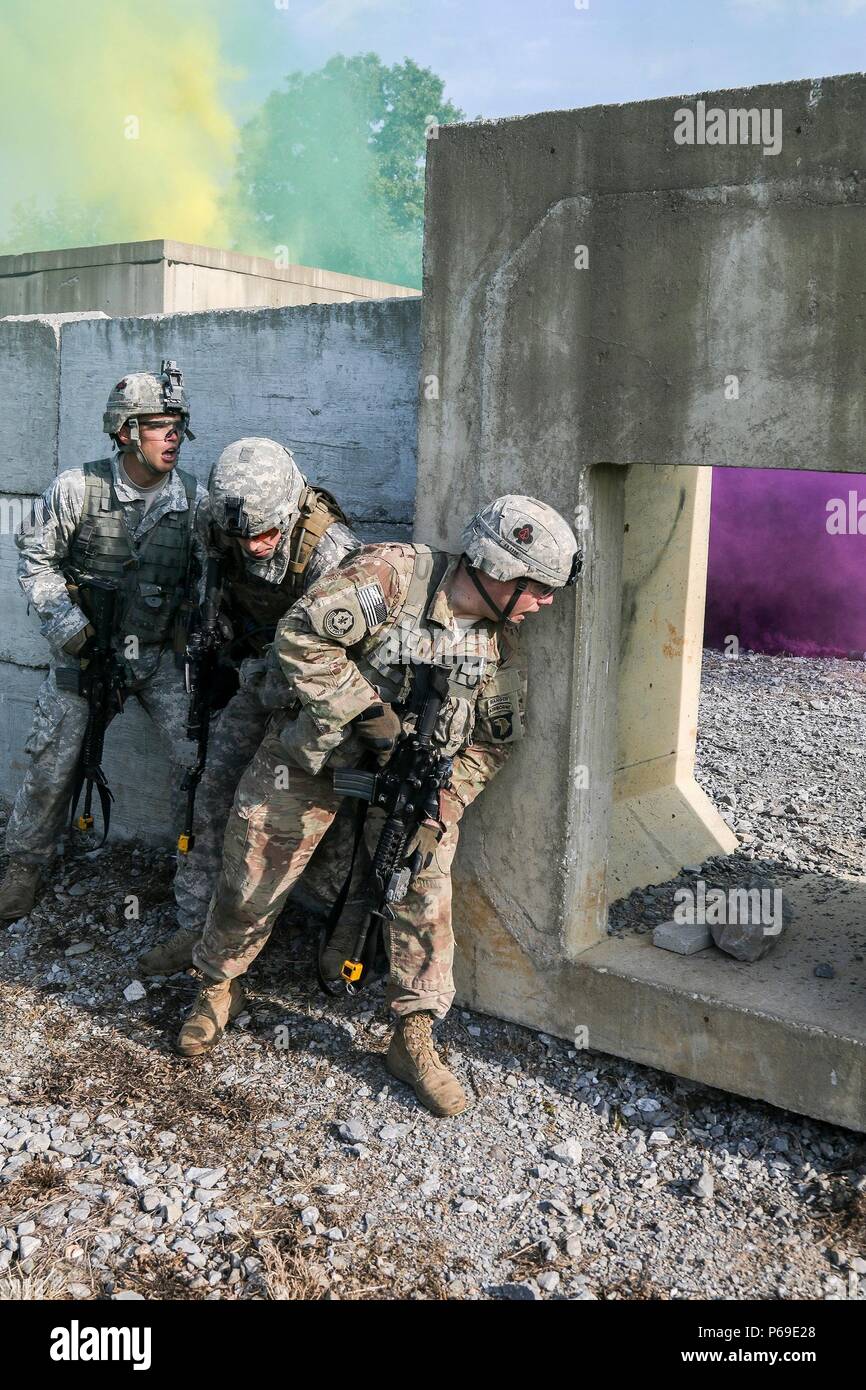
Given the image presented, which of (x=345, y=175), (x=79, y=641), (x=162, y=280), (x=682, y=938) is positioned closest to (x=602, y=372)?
(x=682, y=938)

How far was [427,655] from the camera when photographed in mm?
4012

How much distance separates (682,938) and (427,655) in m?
1.45

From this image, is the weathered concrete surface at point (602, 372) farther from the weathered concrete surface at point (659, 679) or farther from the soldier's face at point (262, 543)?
the weathered concrete surface at point (659, 679)

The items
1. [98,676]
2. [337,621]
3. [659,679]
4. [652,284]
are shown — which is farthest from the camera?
[659,679]

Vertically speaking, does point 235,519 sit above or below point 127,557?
above

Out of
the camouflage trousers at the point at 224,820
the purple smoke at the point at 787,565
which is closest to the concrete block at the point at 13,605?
the camouflage trousers at the point at 224,820

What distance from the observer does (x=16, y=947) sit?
5.38m

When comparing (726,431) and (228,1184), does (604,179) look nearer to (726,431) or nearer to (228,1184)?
(726,431)

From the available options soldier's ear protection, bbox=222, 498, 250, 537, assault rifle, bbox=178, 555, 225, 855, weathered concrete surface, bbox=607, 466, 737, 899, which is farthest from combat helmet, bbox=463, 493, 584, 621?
weathered concrete surface, bbox=607, 466, 737, 899

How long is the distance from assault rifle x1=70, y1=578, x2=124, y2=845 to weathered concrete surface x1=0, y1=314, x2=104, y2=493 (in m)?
1.35

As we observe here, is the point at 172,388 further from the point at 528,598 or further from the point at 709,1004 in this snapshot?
the point at 709,1004

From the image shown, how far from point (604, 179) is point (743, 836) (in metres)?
3.59

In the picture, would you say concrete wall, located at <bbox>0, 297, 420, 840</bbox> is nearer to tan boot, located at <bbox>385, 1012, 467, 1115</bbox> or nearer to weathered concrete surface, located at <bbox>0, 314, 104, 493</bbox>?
weathered concrete surface, located at <bbox>0, 314, 104, 493</bbox>

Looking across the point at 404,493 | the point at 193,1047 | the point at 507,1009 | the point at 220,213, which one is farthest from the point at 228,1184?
the point at 220,213
